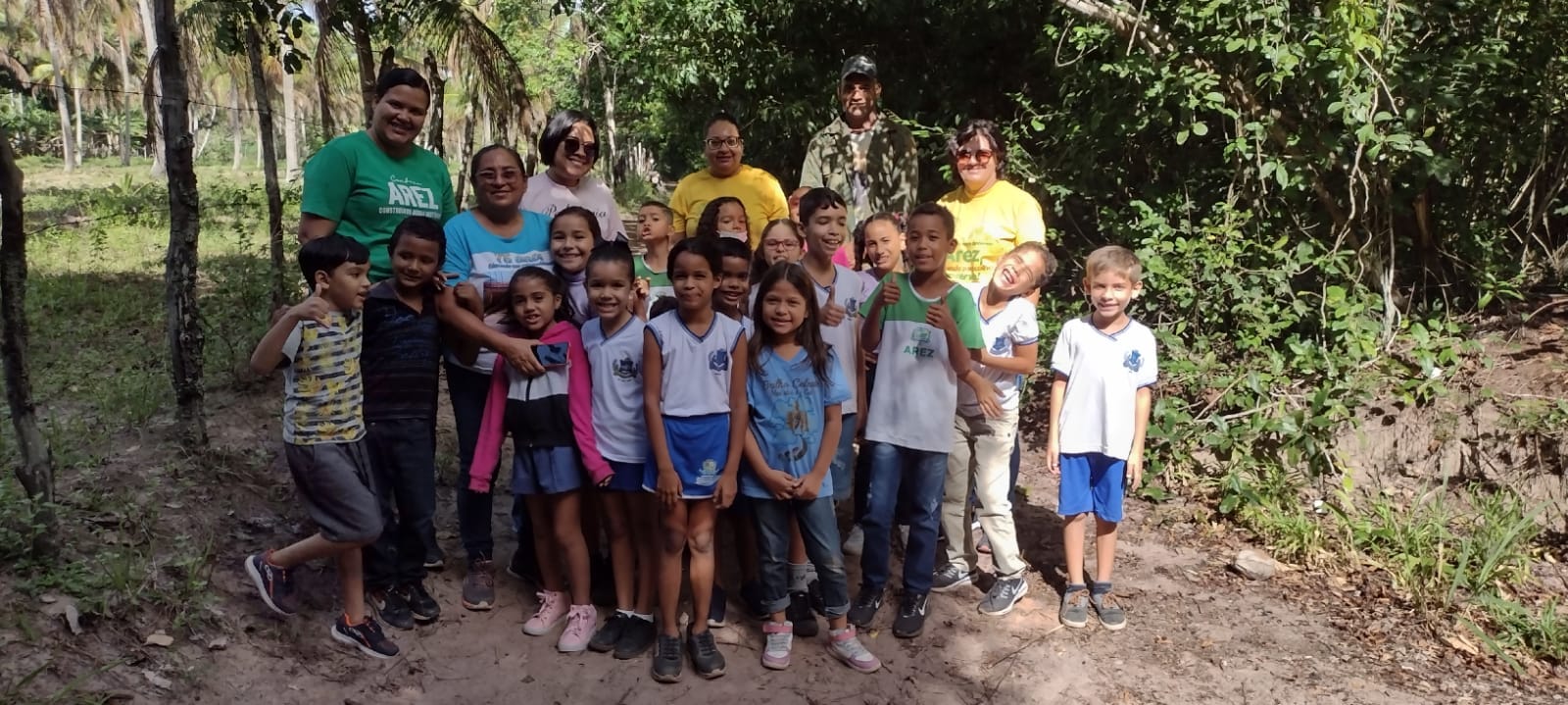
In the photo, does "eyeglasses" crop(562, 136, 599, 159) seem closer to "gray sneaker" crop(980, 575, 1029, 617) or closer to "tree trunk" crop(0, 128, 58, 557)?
"tree trunk" crop(0, 128, 58, 557)

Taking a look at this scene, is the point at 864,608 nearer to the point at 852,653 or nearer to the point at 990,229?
the point at 852,653

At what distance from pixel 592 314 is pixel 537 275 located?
1.20 feet

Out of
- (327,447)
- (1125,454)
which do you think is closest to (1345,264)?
(1125,454)

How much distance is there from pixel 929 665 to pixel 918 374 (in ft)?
3.65

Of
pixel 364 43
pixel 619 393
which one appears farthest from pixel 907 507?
pixel 364 43

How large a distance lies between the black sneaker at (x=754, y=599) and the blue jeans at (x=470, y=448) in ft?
3.46

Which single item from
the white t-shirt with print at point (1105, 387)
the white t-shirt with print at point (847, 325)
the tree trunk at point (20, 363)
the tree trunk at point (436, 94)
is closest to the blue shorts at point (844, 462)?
the white t-shirt with print at point (847, 325)

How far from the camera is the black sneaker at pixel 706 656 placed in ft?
11.2

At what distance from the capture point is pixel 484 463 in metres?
3.57

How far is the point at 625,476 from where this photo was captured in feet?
11.3

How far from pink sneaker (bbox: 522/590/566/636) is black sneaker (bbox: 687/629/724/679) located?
56 cm

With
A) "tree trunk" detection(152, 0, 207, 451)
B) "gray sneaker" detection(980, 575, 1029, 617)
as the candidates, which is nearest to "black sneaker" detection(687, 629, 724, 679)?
"gray sneaker" detection(980, 575, 1029, 617)

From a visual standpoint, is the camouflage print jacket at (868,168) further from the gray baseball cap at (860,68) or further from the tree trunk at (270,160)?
the tree trunk at (270,160)

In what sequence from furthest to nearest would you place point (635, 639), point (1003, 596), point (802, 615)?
point (1003, 596), point (802, 615), point (635, 639)
